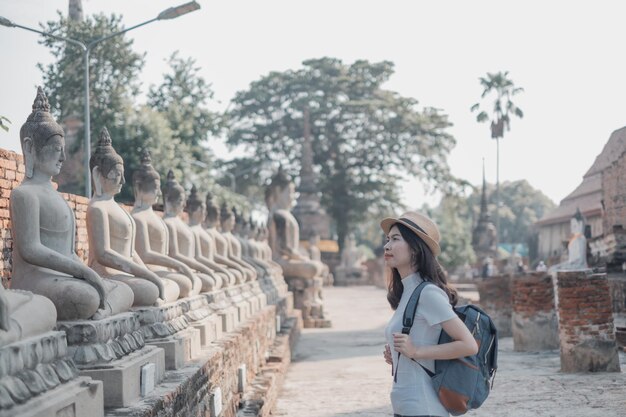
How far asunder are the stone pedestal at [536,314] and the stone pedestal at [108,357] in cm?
926

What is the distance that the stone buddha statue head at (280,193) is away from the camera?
19.2 m

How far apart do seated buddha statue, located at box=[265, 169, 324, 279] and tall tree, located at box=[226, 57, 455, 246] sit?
92.9 feet

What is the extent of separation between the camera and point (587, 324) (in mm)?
10328

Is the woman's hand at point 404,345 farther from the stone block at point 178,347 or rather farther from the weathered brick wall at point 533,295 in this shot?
the weathered brick wall at point 533,295

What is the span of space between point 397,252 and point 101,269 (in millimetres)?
2725

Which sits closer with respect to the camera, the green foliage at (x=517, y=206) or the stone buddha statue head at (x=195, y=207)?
the stone buddha statue head at (x=195, y=207)

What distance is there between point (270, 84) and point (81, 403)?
47.9 m

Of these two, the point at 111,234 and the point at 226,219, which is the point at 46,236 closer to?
the point at 111,234

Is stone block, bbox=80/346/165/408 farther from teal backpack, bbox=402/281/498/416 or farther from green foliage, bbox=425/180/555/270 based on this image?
green foliage, bbox=425/180/555/270

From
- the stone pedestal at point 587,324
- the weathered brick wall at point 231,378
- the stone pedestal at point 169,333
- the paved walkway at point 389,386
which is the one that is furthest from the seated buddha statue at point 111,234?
the stone pedestal at point 587,324

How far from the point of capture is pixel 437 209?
316 feet

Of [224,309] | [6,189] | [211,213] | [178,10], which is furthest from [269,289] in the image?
[6,189]

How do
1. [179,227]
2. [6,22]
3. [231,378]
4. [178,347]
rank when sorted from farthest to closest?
[6,22] → [179,227] → [231,378] → [178,347]

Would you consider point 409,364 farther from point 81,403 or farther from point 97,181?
point 97,181
